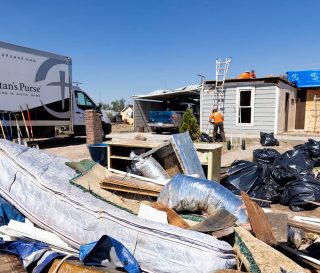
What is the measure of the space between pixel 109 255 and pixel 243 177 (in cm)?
378

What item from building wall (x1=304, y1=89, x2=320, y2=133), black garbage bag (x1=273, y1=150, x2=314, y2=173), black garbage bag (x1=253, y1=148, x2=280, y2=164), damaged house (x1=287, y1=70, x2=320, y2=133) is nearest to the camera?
black garbage bag (x1=273, y1=150, x2=314, y2=173)

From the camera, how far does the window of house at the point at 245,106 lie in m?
13.4

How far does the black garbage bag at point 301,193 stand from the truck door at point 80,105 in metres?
10.2

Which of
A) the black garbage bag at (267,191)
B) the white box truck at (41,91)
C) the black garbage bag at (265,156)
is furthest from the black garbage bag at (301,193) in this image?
the white box truck at (41,91)

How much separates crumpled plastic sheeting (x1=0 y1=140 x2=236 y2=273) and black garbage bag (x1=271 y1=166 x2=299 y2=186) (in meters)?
3.53

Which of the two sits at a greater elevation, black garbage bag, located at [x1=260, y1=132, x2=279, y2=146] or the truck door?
the truck door

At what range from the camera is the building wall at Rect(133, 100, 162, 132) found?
20.3 m

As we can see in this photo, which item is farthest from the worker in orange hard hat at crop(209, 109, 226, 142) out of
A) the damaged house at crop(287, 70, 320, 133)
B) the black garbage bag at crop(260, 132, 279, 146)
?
the damaged house at crop(287, 70, 320, 133)

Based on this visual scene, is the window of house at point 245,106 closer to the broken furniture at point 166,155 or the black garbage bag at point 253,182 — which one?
the black garbage bag at point 253,182

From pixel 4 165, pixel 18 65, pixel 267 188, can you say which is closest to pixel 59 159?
pixel 4 165

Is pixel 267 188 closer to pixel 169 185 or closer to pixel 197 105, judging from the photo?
pixel 169 185

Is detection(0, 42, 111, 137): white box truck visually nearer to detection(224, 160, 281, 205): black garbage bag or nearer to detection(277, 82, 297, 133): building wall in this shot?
detection(224, 160, 281, 205): black garbage bag

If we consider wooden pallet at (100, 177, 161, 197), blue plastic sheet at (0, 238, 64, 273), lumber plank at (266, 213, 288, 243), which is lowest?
lumber plank at (266, 213, 288, 243)

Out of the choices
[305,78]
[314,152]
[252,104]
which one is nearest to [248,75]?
[252,104]
